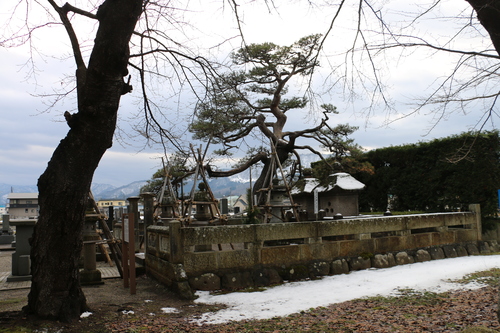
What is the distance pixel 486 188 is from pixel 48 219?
14530 millimetres

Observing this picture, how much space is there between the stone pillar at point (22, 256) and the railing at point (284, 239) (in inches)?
113

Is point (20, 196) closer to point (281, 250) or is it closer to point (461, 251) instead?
point (281, 250)

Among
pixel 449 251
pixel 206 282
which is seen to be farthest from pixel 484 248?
pixel 206 282

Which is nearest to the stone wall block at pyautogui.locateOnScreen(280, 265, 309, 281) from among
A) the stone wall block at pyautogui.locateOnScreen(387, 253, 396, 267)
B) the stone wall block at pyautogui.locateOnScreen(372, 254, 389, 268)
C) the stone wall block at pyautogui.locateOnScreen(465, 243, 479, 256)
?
the stone wall block at pyautogui.locateOnScreen(372, 254, 389, 268)

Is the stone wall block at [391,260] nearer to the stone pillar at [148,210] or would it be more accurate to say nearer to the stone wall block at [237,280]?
the stone wall block at [237,280]

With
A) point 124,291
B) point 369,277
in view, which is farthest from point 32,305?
point 369,277

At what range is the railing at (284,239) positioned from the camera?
7844mm

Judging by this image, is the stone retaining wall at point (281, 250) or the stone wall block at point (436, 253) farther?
the stone wall block at point (436, 253)

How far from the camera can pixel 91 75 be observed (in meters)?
5.35

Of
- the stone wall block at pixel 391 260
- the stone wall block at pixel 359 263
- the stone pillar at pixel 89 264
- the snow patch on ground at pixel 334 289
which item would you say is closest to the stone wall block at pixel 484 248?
the snow patch on ground at pixel 334 289

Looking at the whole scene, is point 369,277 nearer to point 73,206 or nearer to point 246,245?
point 246,245

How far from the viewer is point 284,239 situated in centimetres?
928

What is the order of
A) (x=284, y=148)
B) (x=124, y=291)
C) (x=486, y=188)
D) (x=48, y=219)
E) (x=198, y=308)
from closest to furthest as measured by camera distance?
(x=48, y=219)
(x=198, y=308)
(x=124, y=291)
(x=486, y=188)
(x=284, y=148)

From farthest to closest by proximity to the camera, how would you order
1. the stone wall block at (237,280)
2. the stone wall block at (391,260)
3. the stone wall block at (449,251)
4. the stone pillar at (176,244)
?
the stone wall block at (449,251) < the stone wall block at (391,260) < the stone wall block at (237,280) < the stone pillar at (176,244)
